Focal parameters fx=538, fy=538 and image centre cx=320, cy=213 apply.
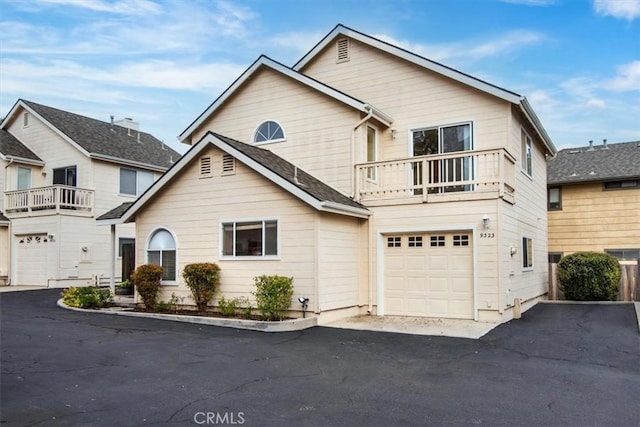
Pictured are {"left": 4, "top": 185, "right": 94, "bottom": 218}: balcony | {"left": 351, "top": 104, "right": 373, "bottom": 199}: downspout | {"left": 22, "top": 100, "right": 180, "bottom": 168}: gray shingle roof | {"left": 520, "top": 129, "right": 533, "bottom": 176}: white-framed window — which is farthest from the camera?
{"left": 22, "top": 100, "right": 180, "bottom": 168}: gray shingle roof

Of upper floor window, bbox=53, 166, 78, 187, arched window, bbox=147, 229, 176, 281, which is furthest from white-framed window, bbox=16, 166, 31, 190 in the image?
arched window, bbox=147, 229, 176, 281

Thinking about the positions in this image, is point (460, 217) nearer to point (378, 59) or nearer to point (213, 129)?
point (378, 59)

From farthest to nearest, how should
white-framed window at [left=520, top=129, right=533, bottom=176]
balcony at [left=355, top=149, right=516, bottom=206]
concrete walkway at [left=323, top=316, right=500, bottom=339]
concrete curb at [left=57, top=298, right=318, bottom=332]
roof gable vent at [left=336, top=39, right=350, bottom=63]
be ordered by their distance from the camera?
1. roof gable vent at [left=336, top=39, right=350, bottom=63]
2. white-framed window at [left=520, top=129, right=533, bottom=176]
3. balcony at [left=355, top=149, right=516, bottom=206]
4. concrete curb at [left=57, top=298, right=318, bottom=332]
5. concrete walkway at [left=323, top=316, right=500, bottom=339]

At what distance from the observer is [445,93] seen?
1552 centimetres

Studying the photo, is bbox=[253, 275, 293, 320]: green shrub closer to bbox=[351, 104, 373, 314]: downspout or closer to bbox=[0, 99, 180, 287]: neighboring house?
bbox=[351, 104, 373, 314]: downspout

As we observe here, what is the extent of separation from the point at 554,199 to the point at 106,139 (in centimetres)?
2196

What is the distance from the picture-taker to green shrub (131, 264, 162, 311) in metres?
14.9

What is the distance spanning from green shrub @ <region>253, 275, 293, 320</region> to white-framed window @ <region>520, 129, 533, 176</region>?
8481 millimetres

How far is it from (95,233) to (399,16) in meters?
16.9

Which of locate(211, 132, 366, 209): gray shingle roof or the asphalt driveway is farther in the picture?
locate(211, 132, 366, 209): gray shingle roof

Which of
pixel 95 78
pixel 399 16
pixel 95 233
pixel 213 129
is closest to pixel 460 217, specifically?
pixel 399 16

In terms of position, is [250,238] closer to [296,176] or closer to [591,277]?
[296,176]

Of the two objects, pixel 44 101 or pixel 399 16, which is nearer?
pixel 399 16

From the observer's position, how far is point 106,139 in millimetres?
27766
